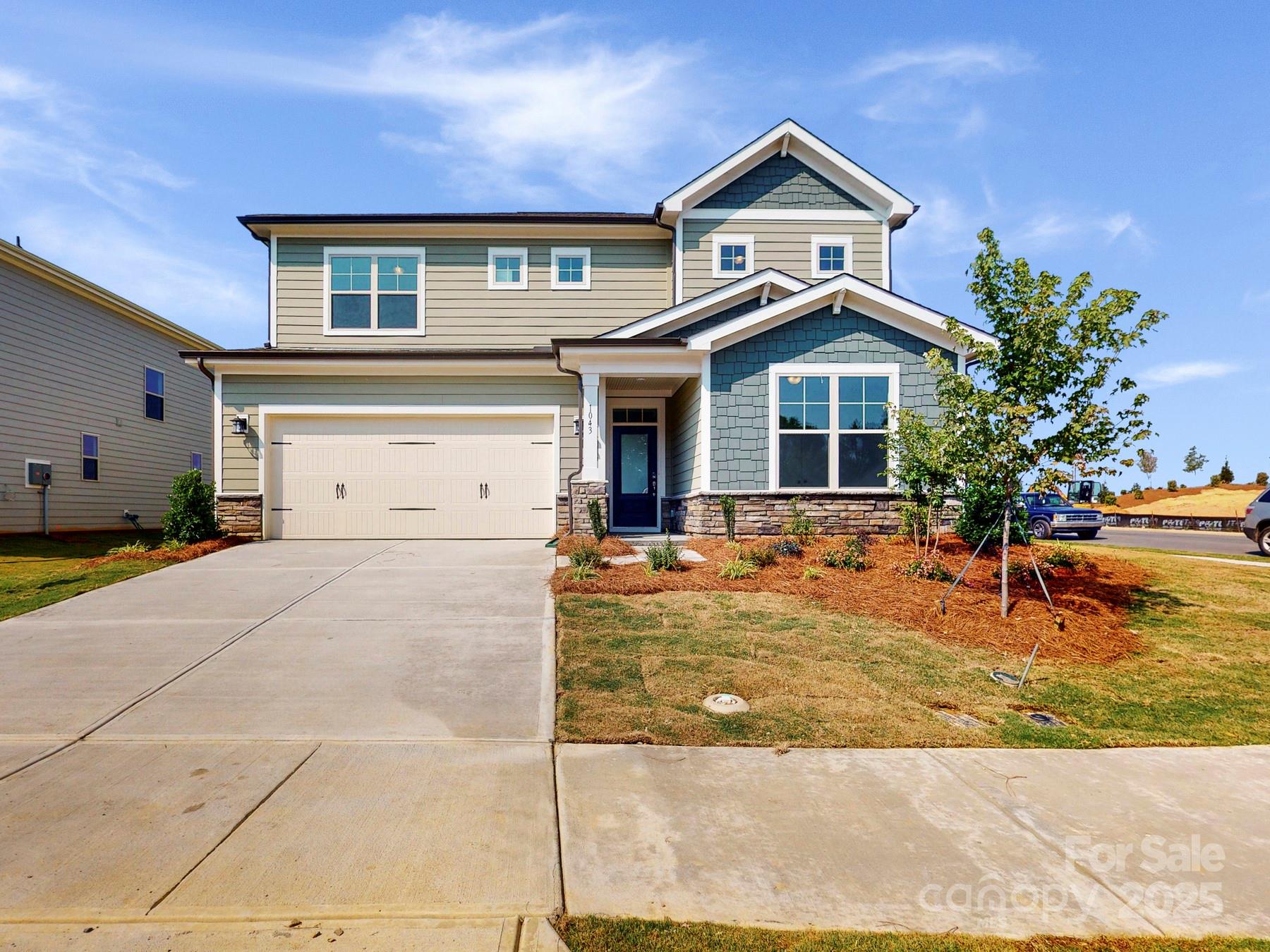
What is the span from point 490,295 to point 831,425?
8390mm

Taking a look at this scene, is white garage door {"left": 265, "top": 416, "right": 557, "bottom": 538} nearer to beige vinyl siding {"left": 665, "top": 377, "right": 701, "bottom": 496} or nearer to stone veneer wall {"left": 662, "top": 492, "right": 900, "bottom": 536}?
beige vinyl siding {"left": 665, "top": 377, "right": 701, "bottom": 496}

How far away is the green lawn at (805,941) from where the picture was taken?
8.93 ft

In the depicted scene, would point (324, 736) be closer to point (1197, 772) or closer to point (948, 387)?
point (1197, 772)

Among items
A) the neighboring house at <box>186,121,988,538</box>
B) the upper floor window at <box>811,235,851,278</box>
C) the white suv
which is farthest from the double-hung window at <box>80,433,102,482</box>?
the white suv

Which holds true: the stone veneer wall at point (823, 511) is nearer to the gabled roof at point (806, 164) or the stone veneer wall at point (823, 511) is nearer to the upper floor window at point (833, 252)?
the upper floor window at point (833, 252)

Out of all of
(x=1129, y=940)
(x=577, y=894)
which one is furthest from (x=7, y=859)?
(x=1129, y=940)

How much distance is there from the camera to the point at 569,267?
53.4 ft

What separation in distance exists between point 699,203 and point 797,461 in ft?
22.8

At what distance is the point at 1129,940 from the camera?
2.85 m

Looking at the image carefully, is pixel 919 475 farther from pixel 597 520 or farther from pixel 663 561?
pixel 597 520

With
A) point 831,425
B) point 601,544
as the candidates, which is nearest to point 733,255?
point 831,425

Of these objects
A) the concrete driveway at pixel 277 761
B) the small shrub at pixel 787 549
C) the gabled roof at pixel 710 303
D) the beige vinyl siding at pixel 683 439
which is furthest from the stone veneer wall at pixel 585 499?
the concrete driveway at pixel 277 761

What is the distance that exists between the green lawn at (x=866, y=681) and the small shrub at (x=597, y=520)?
3.71 m

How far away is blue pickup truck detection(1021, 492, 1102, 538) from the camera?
2072 centimetres
